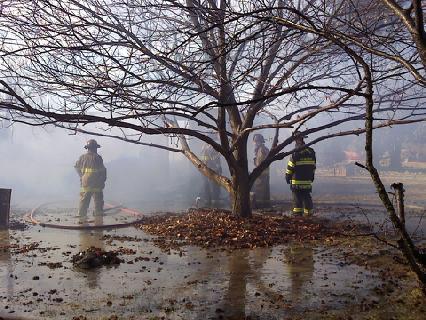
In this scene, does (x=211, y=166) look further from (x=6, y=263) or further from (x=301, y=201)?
(x=6, y=263)

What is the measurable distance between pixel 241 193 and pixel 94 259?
355 centimetres

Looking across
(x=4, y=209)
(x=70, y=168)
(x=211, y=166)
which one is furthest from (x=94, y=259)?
(x=70, y=168)

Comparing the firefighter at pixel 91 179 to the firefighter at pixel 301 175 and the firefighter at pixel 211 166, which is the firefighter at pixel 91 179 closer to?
the firefighter at pixel 211 166

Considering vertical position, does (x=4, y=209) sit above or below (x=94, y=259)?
above

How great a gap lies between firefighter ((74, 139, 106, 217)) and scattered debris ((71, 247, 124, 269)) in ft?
17.8

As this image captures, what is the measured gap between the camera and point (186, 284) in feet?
13.8

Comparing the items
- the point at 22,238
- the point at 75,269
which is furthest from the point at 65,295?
the point at 22,238

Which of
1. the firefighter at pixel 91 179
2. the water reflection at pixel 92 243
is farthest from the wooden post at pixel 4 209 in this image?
the firefighter at pixel 91 179

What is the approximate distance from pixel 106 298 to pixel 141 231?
3774 millimetres

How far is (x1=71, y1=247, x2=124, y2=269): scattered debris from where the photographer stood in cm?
490

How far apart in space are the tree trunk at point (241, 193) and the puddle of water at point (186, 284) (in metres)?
2.00

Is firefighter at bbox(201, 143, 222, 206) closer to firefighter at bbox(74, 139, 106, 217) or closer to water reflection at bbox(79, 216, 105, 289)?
firefighter at bbox(74, 139, 106, 217)

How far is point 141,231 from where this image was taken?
7539 millimetres

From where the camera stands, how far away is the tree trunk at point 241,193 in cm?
779
